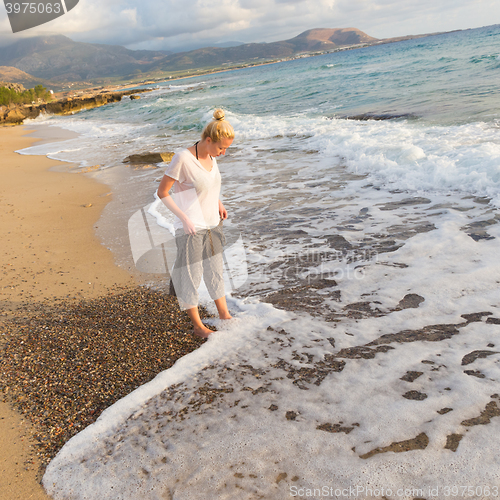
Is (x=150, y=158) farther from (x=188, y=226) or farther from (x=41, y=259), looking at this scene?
(x=188, y=226)

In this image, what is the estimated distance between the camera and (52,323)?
12.1 feet

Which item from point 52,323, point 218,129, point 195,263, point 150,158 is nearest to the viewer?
point 218,129

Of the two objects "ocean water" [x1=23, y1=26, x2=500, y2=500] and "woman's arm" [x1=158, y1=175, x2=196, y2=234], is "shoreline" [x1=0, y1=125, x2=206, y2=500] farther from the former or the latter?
"woman's arm" [x1=158, y1=175, x2=196, y2=234]

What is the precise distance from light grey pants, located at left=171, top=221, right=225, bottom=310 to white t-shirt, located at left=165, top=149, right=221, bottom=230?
0.36 ft

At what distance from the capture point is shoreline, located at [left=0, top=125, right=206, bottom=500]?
243 centimetres

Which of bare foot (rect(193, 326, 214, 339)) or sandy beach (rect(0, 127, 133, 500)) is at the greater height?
sandy beach (rect(0, 127, 133, 500))

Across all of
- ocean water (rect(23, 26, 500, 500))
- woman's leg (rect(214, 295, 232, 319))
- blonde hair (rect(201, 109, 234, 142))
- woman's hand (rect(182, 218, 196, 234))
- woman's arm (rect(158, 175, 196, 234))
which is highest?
blonde hair (rect(201, 109, 234, 142))

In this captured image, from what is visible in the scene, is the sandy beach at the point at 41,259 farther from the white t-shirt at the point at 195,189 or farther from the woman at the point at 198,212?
the white t-shirt at the point at 195,189

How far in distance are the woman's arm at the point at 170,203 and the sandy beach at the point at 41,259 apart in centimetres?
183

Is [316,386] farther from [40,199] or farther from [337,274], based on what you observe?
[40,199]

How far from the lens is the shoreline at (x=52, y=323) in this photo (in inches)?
95.6

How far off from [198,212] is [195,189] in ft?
0.70

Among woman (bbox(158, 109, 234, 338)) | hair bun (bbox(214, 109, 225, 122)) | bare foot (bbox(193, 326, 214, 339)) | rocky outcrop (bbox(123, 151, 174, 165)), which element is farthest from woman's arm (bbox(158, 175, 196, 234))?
rocky outcrop (bbox(123, 151, 174, 165))

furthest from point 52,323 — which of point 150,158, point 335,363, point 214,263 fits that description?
point 150,158
